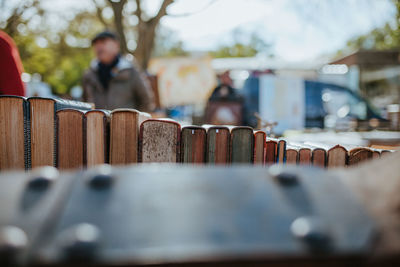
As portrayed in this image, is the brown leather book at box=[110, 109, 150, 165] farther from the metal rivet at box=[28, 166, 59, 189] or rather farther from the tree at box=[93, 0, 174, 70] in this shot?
the tree at box=[93, 0, 174, 70]

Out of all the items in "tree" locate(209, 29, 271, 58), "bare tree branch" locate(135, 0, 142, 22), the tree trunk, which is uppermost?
"tree" locate(209, 29, 271, 58)

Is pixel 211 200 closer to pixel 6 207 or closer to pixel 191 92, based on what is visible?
pixel 6 207

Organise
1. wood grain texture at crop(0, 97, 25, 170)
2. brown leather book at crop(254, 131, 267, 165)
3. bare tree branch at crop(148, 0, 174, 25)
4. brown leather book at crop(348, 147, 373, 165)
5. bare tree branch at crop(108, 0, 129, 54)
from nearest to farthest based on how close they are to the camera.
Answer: wood grain texture at crop(0, 97, 25, 170) < brown leather book at crop(254, 131, 267, 165) < brown leather book at crop(348, 147, 373, 165) < bare tree branch at crop(148, 0, 174, 25) < bare tree branch at crop(108, 0, 129, 54)

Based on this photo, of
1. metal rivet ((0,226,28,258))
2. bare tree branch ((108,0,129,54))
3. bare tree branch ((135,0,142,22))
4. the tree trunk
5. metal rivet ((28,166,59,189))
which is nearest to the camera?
metal rivet ((0,226,28,258))

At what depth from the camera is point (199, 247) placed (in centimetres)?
59

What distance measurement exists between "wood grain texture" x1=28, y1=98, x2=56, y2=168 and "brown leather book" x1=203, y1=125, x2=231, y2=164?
30.0 inches

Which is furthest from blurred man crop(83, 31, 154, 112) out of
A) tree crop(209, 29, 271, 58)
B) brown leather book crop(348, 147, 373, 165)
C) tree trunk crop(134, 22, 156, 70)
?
tree crop(209, 29, 271, 58)

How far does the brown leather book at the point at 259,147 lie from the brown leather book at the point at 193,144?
267 millimetres

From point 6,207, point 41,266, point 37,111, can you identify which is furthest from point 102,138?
point 41,266

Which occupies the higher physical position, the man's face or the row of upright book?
the man's face

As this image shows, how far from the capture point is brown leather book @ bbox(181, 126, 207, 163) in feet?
5.11

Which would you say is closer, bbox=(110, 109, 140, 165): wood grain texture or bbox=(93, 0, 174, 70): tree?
bbox=(110, 109, 140, 165): wood grain texture

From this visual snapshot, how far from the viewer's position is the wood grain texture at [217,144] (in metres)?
1.56

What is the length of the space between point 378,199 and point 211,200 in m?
0.36
